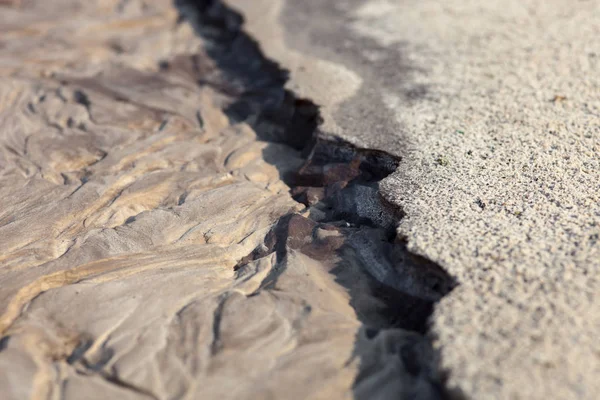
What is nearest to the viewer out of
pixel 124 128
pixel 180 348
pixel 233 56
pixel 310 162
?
pixel 180 348

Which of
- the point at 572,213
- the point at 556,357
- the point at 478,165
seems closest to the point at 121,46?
the point at 478,165

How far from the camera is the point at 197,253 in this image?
239 cm

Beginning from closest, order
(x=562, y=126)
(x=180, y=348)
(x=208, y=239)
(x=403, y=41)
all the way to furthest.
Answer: (x=180, y=348)
(x=208, y=239)
(x=562, y=126)
(x=403, y=41)

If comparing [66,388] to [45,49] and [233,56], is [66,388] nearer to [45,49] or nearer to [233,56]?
[233,56]

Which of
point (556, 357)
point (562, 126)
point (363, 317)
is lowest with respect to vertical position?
point (363, 317)

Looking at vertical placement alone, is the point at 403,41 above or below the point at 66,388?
above

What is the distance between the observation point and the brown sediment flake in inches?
73.1

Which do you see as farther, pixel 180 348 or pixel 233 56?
pixel 233 56

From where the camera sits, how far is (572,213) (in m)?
2.20

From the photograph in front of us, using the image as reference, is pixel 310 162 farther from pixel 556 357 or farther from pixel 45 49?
pixel 45 49

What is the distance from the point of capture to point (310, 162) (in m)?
3.00

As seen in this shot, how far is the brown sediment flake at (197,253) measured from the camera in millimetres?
1856

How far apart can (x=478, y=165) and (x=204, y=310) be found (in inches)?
53.1

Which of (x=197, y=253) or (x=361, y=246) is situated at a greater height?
(x=361, y=246)
